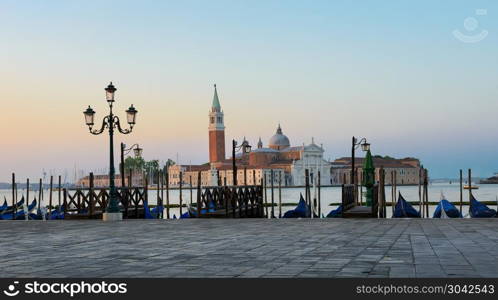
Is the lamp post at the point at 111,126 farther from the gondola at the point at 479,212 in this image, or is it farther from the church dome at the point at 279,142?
the church dome at the point at 279,142

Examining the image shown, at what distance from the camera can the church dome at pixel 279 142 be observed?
16688cm

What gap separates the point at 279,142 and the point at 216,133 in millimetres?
21844

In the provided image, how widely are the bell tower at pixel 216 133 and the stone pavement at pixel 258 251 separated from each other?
137266 millimetres

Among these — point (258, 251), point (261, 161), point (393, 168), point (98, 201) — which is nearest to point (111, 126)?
point (98, 201)

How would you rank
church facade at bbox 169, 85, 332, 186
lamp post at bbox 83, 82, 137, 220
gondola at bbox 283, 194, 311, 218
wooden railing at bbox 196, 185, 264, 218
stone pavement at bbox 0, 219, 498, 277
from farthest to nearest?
church facade at bbox 169, 85, 332, 186
gondola at bbox 283, 194, 311, 218
wooden railing at bbox 196, 185, 264, 218
lamp post at bbox 83, 82, 137, 220
stone pavement at bbox 0, 219, 498, 277

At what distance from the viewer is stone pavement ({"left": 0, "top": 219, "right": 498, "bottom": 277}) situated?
23.1ft

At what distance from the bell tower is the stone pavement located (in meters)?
137

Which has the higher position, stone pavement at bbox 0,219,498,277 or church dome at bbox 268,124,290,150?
church dome at bbox 268,124,290,150

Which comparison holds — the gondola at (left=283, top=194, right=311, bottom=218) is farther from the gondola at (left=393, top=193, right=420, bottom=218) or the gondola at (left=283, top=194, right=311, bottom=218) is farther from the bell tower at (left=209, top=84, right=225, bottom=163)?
the bell tower at (left=209, top=84, right=225, bottom=163)

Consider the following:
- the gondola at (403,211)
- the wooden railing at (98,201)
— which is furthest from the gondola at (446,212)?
the wooden railing at (98,201)

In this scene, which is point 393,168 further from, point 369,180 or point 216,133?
point 369,180

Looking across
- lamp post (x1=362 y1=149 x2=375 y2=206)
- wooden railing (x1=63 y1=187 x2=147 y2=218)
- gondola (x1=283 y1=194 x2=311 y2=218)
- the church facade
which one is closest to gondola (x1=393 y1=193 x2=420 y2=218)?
gondola (x1=283 y1=194 x2=311 y2=218)

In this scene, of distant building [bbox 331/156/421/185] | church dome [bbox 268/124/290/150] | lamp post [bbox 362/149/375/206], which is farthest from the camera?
church dome [bbox 268/124/290/150]

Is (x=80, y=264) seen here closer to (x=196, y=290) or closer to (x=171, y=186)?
(x=196, y=290)
